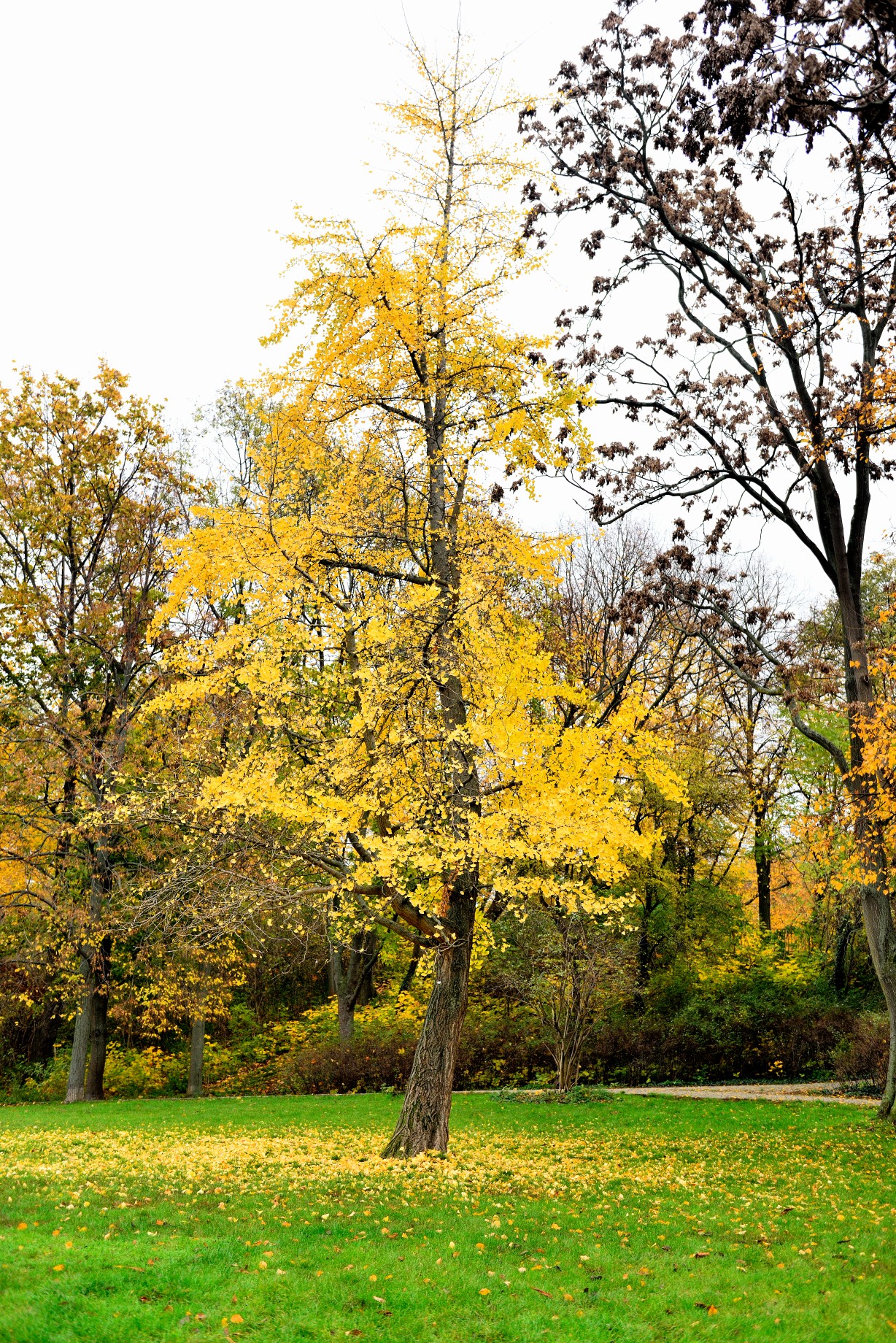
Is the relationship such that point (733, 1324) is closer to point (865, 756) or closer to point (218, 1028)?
point (865, 756)

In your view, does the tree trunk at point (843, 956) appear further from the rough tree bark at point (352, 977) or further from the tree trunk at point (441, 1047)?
the tree trunk at point (441, 1047)

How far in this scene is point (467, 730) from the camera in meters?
9.08

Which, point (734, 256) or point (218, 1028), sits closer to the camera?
point (734, 256)

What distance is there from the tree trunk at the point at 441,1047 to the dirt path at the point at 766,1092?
8.64 m

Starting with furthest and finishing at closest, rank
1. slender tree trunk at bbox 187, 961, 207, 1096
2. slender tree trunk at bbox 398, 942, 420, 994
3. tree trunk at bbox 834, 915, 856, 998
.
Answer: slender tree trunk at bbox 398, 942, 420, 994 < tree trunk at bbox 834, 915, 856, 998 < slender tree trunk at bbox 187, 961, 207, 1096

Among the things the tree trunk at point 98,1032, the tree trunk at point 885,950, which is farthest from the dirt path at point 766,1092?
the tree trunk at point 98,1032

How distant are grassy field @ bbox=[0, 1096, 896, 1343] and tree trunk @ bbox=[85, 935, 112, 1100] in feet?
24.4

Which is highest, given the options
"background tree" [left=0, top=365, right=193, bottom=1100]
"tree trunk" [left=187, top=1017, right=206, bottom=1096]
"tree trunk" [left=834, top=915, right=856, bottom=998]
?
"background tree" [left=0, top=365, right=193, bottom=1100]

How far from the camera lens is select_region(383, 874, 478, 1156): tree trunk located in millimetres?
9617

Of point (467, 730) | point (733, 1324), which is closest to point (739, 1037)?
point (467, 730)

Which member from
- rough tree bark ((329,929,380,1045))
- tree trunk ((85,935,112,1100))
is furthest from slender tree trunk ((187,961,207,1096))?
rough tree bark ((329,929,380,1045))

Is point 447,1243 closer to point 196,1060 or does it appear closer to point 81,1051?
point 81,1051

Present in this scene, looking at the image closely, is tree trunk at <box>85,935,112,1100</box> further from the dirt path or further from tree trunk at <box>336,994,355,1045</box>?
the dirt path

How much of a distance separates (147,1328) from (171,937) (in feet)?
47.4
